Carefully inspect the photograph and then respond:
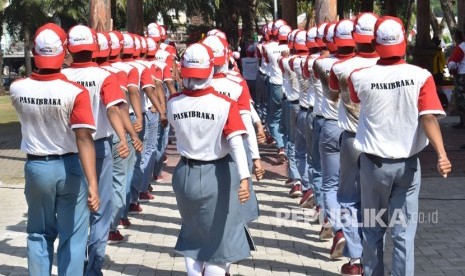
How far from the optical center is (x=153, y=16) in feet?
133

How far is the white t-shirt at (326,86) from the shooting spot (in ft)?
28.1

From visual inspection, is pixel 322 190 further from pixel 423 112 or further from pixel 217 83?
pixel 423 112

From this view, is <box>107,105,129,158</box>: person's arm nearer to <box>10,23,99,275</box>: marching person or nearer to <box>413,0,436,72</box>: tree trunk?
<box>10,23,99,275</box>: marching person

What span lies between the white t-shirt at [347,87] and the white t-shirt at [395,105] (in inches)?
36.5

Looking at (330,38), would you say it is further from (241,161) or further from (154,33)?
(154,33)

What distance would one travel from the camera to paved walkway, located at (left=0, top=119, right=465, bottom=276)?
828 centimetres

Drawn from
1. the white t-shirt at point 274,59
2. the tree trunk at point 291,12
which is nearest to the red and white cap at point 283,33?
the white t-shirt at point 274,59

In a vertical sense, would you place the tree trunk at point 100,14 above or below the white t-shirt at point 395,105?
above

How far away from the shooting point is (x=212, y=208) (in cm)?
650

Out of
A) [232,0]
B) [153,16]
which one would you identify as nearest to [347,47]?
[232,0]

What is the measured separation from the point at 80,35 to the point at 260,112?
500 inches

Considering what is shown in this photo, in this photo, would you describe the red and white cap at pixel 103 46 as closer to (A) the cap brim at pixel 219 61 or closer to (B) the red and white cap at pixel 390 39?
(A) the cap brim at pixel 219 61

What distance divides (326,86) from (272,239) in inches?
70.6

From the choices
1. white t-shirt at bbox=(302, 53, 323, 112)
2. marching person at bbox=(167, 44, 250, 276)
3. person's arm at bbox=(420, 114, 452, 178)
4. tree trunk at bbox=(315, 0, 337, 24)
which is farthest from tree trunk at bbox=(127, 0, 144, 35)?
person's arm at bbox=(420, 114, 452, 178)
